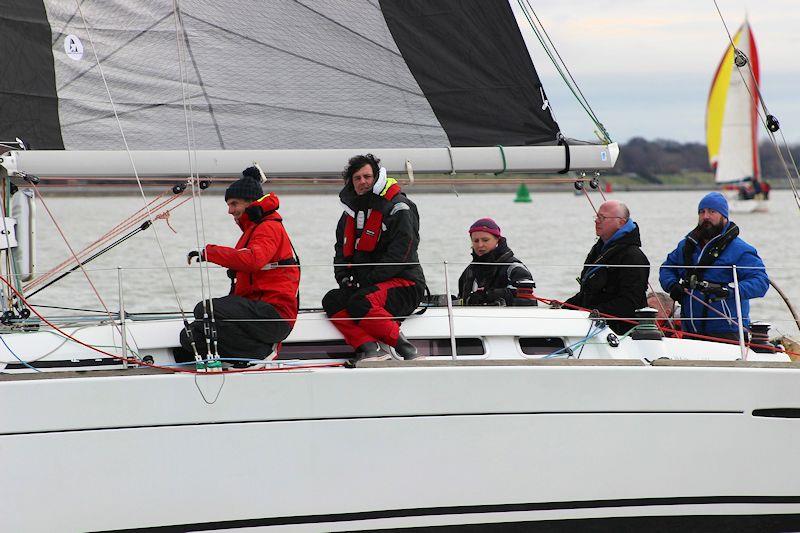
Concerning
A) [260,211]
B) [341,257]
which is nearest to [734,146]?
[341,257]

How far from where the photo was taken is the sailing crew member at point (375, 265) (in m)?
4.80

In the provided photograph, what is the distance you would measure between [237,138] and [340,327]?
4.03 ft

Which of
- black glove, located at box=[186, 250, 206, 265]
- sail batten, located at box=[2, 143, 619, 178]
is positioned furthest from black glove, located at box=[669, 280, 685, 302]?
black glove, located at box=[186, 250, 206, 265]

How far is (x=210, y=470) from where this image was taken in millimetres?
4422

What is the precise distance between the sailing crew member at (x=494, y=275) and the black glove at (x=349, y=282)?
815mm

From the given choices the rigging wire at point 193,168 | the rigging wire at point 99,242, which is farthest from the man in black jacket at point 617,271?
the rigging wire at point 99,242

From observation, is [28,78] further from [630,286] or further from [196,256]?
[630,286]

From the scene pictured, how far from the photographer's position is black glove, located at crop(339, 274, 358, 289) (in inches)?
197

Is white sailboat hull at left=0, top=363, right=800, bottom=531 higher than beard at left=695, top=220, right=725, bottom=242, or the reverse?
beard at left=695, top=220, right=725, bottom=242

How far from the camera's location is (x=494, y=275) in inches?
227

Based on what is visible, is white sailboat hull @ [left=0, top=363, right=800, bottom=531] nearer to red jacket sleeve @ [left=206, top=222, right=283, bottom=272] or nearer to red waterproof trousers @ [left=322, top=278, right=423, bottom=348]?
red waterproof trousers @ [left=322, top=278, right=423, bottom=348]

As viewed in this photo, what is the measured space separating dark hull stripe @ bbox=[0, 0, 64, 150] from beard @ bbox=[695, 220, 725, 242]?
10.8 ft

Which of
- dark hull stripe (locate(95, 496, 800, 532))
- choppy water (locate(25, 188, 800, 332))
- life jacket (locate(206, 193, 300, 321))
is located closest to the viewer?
dark hull stripe (locate(95, 496, 800, 532))

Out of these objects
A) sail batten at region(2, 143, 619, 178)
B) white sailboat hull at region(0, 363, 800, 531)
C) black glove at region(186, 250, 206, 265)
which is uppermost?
sail batten at region(2, 143, 619, 178)
